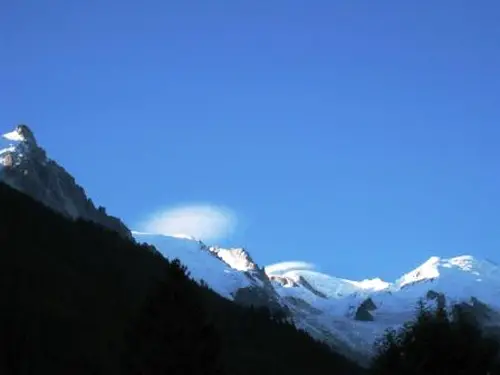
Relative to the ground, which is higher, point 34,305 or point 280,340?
point 280,340

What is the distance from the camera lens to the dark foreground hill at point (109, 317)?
31875 mm

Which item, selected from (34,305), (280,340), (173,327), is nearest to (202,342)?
(173,327)

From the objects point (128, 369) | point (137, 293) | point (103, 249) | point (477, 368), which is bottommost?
point (128, 369)

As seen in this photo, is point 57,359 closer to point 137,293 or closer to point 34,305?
point 34,305

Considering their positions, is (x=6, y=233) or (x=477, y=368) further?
(x=6, y=233)

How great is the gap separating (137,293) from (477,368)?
7097 cm

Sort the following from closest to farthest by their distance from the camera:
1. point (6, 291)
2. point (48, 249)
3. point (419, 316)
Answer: point (419, 316)
point (6, 291)
point (48, 249)

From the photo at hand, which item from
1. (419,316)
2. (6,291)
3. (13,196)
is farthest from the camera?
(13,196)

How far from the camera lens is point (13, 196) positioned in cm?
10944

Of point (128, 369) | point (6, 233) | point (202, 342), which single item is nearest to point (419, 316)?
point (202, 342)

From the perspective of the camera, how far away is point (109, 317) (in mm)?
81312

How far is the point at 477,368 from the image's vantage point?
1267 inches

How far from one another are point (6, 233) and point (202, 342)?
61700 mm

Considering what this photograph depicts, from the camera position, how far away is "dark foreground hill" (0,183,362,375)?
3188 cm
